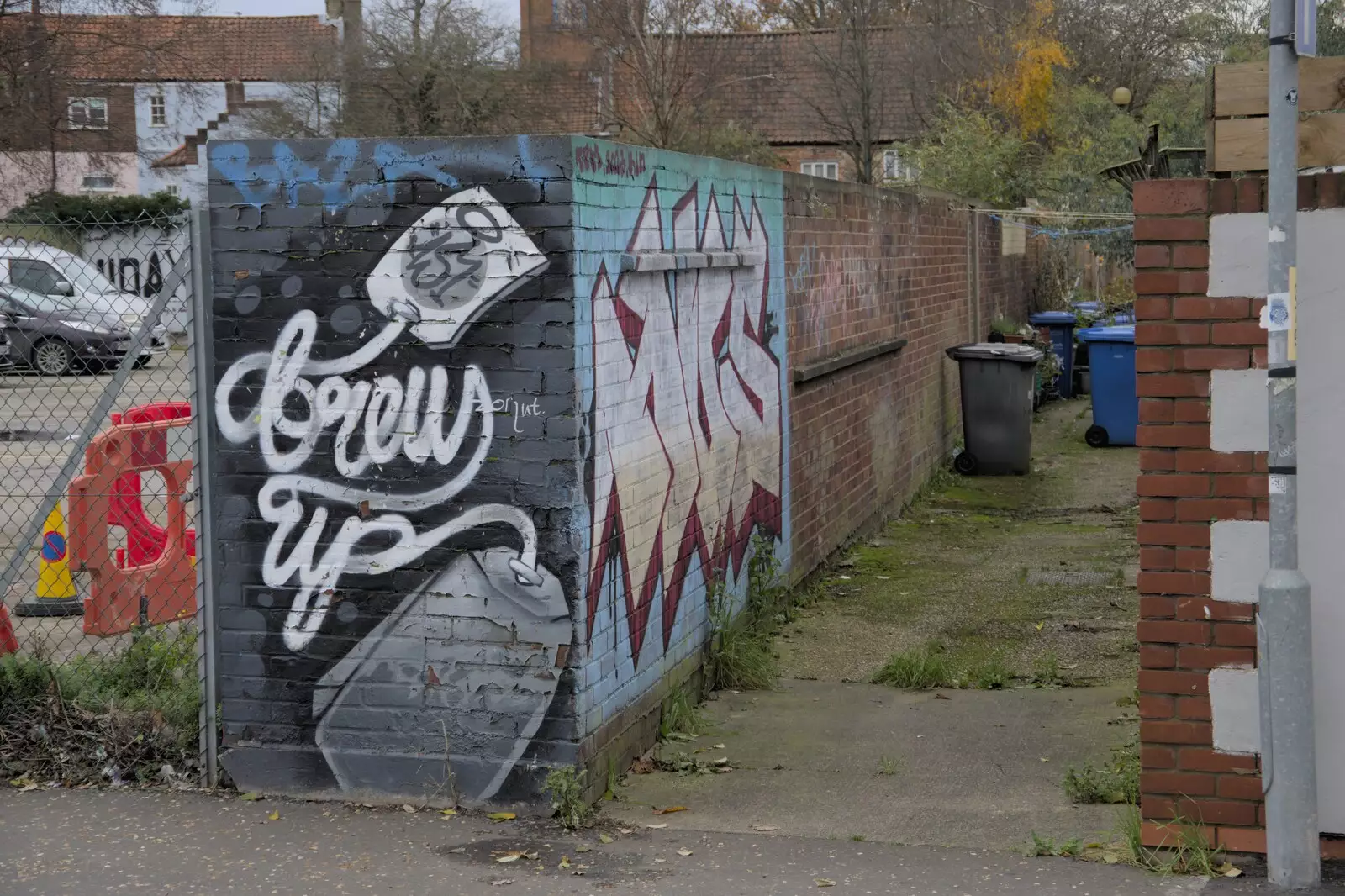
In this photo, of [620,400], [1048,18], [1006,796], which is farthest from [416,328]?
[1048,18]

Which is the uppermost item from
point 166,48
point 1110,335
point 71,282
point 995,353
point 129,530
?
point 166,48

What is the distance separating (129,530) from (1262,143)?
5.98m

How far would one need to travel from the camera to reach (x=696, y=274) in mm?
7180

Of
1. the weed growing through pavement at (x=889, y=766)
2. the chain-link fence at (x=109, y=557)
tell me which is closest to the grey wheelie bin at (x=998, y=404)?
the chain-link fence at (x=109, y=557)

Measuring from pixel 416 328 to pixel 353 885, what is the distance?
1.96m

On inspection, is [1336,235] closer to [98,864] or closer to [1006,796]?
[1006,796]

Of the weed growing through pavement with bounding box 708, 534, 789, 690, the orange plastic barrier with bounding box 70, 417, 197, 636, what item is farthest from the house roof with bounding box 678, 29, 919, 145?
the orange plastic barrier with bounding box 70, 417, 197, 636

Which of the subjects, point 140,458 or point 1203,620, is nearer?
point 1203,620

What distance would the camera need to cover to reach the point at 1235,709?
196 inches

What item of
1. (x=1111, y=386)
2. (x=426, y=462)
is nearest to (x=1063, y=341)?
(x=1111, y=386)

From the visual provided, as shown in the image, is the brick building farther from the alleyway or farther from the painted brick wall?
the painted brick wall

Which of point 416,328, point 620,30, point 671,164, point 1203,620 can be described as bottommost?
point 1203,620

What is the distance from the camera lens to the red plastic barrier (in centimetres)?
796

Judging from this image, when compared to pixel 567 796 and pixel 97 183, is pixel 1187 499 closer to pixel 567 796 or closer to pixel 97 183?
pixel 567 796
